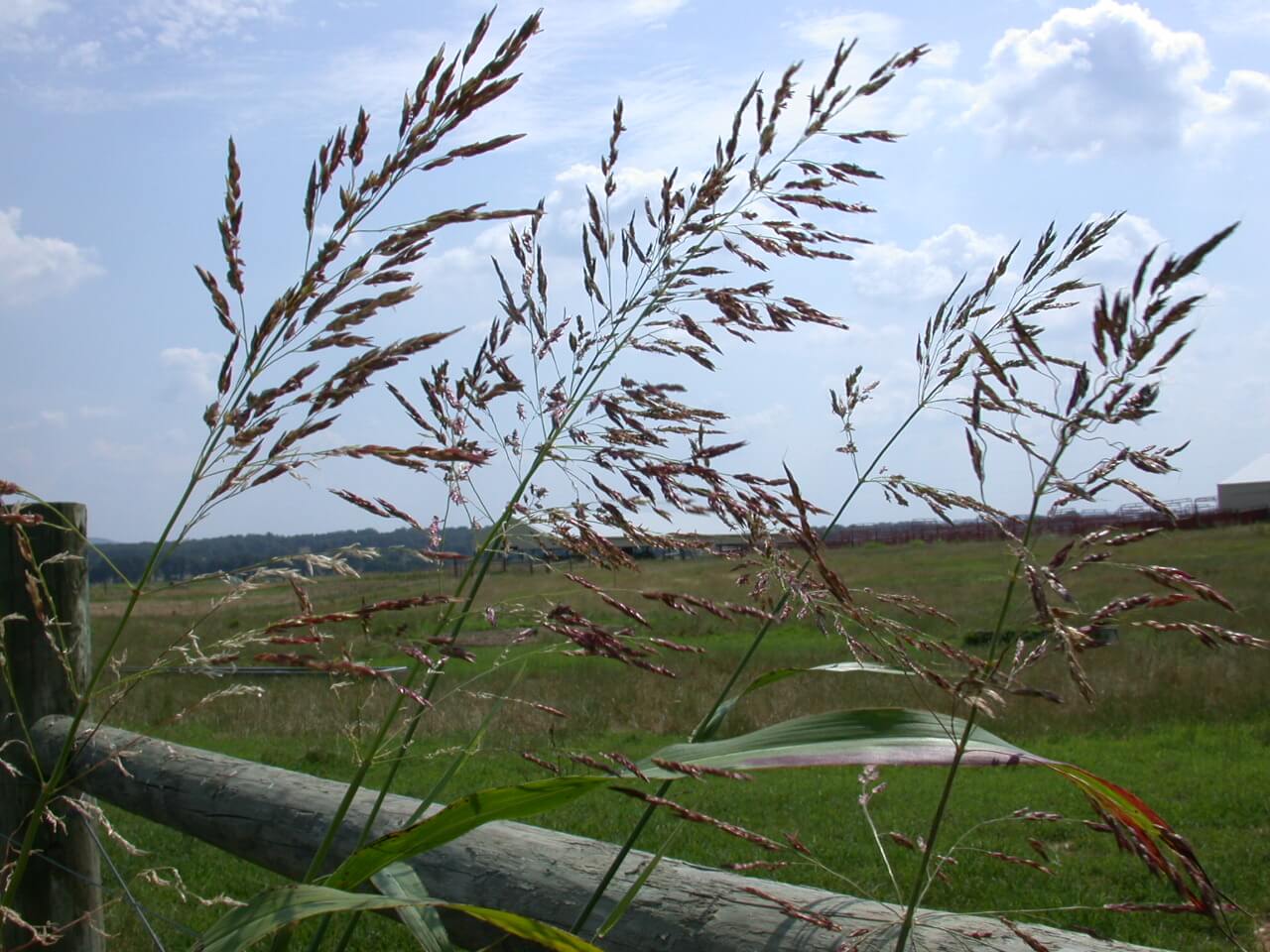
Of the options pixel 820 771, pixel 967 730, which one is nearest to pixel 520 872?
pixel 967 730

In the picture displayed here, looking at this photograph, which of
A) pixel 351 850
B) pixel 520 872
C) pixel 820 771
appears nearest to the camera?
pixel 520 872

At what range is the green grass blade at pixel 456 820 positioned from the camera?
0.95 m

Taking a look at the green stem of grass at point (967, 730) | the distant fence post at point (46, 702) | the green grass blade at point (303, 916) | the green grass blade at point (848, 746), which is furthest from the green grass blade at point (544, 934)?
the distant fence post at point (46, 702)

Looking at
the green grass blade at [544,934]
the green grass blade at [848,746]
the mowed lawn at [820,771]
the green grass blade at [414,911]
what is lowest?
the mowed lawn at [820,771]

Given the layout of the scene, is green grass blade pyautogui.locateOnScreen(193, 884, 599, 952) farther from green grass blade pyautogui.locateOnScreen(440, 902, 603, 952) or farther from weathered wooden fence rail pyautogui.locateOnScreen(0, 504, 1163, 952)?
weathered wooden fence rail pyautogui.locateOnScreen(0, 504, 1163, 952)

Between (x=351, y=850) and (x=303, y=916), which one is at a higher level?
(x=303, y=916)

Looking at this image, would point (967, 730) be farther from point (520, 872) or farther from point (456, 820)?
point (520, 872)

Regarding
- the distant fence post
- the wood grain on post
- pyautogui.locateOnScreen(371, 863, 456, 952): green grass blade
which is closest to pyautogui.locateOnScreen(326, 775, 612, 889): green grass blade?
pyautogui.locateOnScreen(371, 863, 456, 952): green grass blade

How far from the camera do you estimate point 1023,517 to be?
1.26m

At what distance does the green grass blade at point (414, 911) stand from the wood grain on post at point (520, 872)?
1.02 feet

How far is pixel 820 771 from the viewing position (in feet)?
37.8

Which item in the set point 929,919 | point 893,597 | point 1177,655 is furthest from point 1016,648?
point 1177,655

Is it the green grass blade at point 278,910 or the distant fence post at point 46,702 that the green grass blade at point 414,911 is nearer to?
the green grass blade at point 278,910

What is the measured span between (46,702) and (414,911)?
3006 millimetres
